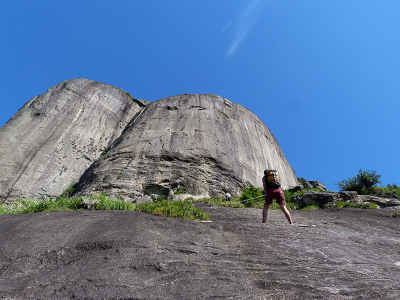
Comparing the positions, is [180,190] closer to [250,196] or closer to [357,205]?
[250,196]

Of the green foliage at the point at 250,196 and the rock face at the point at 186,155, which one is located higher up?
the rock face at the point at 186,155

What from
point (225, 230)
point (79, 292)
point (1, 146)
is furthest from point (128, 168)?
point (79, 292)

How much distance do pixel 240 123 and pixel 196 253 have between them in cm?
2717

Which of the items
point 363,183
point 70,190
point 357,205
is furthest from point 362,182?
point 70,190

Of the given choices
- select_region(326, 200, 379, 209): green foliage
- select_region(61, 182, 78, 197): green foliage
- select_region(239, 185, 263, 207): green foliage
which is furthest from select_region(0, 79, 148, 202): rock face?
select_region(326, 200, 379, 209): green foliage

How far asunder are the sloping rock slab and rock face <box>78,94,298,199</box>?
40.8 feet

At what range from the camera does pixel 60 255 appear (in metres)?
4.74

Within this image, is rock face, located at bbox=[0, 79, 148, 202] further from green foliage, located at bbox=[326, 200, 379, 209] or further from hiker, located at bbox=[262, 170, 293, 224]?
green foliage, located at bbox=[326, 200, 379, 209]

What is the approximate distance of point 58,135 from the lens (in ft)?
86.6

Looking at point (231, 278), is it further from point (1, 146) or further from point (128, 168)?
point (1, 146)

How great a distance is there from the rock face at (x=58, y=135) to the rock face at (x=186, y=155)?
3622 mm

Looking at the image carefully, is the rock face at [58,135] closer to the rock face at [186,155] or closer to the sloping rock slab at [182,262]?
the rock face at [186,155]

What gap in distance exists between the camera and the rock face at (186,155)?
19.8m

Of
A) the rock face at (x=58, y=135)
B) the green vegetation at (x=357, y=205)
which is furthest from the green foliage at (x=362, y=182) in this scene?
the rock face at (x=58, y=135)
